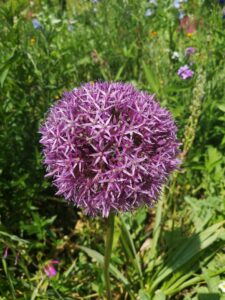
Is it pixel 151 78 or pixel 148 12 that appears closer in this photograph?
pixel 151 78

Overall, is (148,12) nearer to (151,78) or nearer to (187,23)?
(187,23)

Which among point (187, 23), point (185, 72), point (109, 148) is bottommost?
point (109, 148)

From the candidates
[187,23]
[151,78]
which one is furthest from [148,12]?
[151,78]

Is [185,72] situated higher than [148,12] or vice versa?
[148,12]

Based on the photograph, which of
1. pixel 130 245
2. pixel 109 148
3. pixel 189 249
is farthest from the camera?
pixel 130 245

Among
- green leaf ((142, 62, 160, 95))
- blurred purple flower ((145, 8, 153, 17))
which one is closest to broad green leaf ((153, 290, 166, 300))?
green leaf ((142, 62, 160, 95))

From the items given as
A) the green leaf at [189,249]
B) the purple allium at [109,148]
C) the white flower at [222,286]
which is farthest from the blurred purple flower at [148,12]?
the white flower at [222,286]

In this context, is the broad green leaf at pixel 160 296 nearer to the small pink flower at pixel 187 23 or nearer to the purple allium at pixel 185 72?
the purple allium at pixel 185 72
